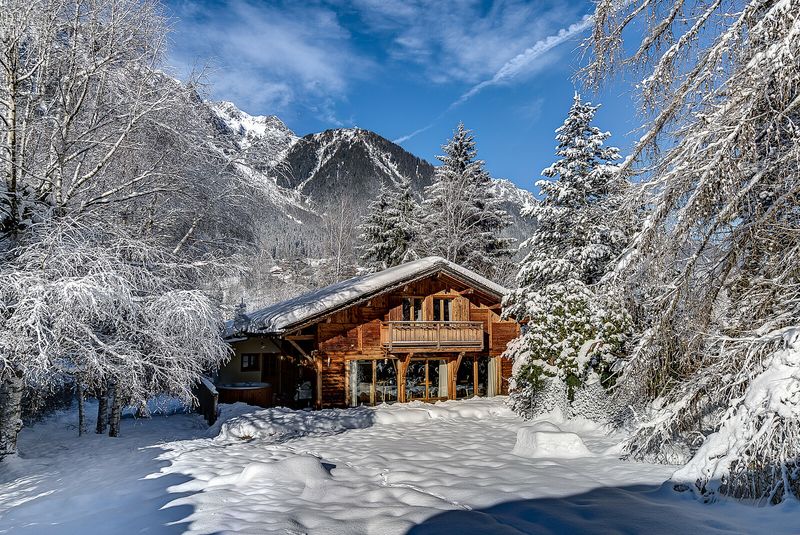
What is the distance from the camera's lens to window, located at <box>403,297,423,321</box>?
20156mm

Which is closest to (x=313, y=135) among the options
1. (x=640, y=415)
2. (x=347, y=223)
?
(x=347, y=223)

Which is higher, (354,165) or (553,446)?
(354,165)

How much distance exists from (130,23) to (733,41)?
12544 millimetres

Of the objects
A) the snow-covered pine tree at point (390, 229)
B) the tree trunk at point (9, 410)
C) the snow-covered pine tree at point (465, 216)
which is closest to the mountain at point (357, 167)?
the snow-covered pine tree at point (390, 229)

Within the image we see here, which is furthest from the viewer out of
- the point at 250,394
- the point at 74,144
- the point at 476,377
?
the point at 476,377

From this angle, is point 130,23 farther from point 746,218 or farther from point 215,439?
point 746,218

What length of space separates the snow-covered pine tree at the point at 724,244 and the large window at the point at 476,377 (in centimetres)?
1510

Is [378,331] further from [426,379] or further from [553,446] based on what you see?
[553,446]

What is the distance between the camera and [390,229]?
33.4 m

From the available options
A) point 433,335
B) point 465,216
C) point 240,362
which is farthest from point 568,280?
point 465,216

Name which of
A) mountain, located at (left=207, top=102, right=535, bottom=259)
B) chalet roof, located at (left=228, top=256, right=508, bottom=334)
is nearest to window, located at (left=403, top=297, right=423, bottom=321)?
chalet roof, located at (left=228, top=256, right=508, bottom=334)

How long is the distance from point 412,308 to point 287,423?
315 inches

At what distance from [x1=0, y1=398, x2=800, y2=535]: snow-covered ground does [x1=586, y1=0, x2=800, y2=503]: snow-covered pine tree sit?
35.0 inches

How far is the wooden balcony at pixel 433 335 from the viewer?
19.0 metres
